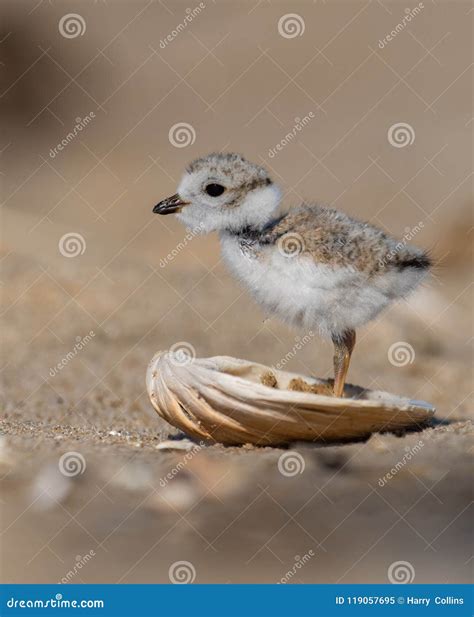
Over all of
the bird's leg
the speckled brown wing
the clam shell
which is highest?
the speckled brown wing

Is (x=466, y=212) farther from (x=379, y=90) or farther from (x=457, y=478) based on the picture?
(x=457, y=478)

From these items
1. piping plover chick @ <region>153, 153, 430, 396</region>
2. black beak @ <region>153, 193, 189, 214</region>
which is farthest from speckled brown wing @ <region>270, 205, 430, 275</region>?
black beak @ <region>153, 193, 189, 214</region>

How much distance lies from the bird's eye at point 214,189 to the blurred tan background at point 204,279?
41.0 inches

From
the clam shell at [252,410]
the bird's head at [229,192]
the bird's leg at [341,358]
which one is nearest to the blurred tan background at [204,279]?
the clam shell at [252,410]

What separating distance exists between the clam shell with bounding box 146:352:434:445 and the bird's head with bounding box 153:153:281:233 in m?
0.60

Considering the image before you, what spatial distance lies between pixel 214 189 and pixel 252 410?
936 millimetres

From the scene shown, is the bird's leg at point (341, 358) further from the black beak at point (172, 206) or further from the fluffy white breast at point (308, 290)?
the black beak at point (172, 206)

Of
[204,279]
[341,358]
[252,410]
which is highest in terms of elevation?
[204,279]

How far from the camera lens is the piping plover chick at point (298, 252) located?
3.56m

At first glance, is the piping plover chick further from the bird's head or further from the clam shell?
the clam shell

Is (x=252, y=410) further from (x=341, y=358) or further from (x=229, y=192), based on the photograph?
(x=229, y=192)

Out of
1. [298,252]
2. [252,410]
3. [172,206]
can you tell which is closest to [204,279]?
[172,206]

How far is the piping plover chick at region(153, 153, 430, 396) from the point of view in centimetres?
356

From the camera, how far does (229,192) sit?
12.2 ft
